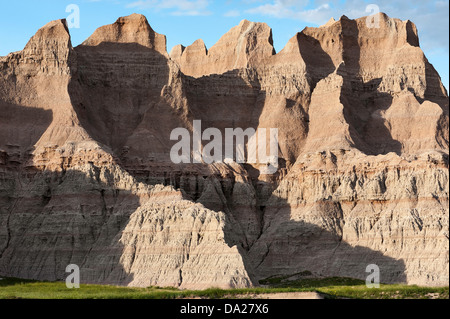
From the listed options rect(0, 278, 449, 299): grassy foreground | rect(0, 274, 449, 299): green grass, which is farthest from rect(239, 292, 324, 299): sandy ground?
rect(0, 274, 449, 299): green grass

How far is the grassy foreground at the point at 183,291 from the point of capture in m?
112

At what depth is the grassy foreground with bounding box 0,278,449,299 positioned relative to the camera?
112 meters

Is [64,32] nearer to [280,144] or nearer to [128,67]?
[128,67]

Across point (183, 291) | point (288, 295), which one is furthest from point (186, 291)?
point (288, 295)

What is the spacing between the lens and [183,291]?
385 ft

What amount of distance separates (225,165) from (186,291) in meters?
38.7

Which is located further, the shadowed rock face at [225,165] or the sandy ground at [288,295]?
the shadowed rock face at [225,165]

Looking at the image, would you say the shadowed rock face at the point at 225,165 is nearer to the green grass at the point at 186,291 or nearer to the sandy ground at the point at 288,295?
the green grass at the point at 186,291

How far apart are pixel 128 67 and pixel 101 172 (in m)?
21.9

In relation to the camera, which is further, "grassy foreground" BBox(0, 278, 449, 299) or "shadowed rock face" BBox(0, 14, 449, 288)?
"shadowed rock face" BBox(0, 14, 449, 288)

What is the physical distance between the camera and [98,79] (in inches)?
6216

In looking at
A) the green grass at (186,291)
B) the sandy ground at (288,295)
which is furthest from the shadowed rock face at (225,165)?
the sandy ground at (288,295)

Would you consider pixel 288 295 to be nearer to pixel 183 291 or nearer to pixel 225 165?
pixel 183 291

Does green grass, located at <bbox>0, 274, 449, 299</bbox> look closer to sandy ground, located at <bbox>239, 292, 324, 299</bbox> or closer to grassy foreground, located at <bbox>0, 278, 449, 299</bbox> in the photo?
grassy foreground, located at <bbox>0, 278, 449, 299</bbox>
